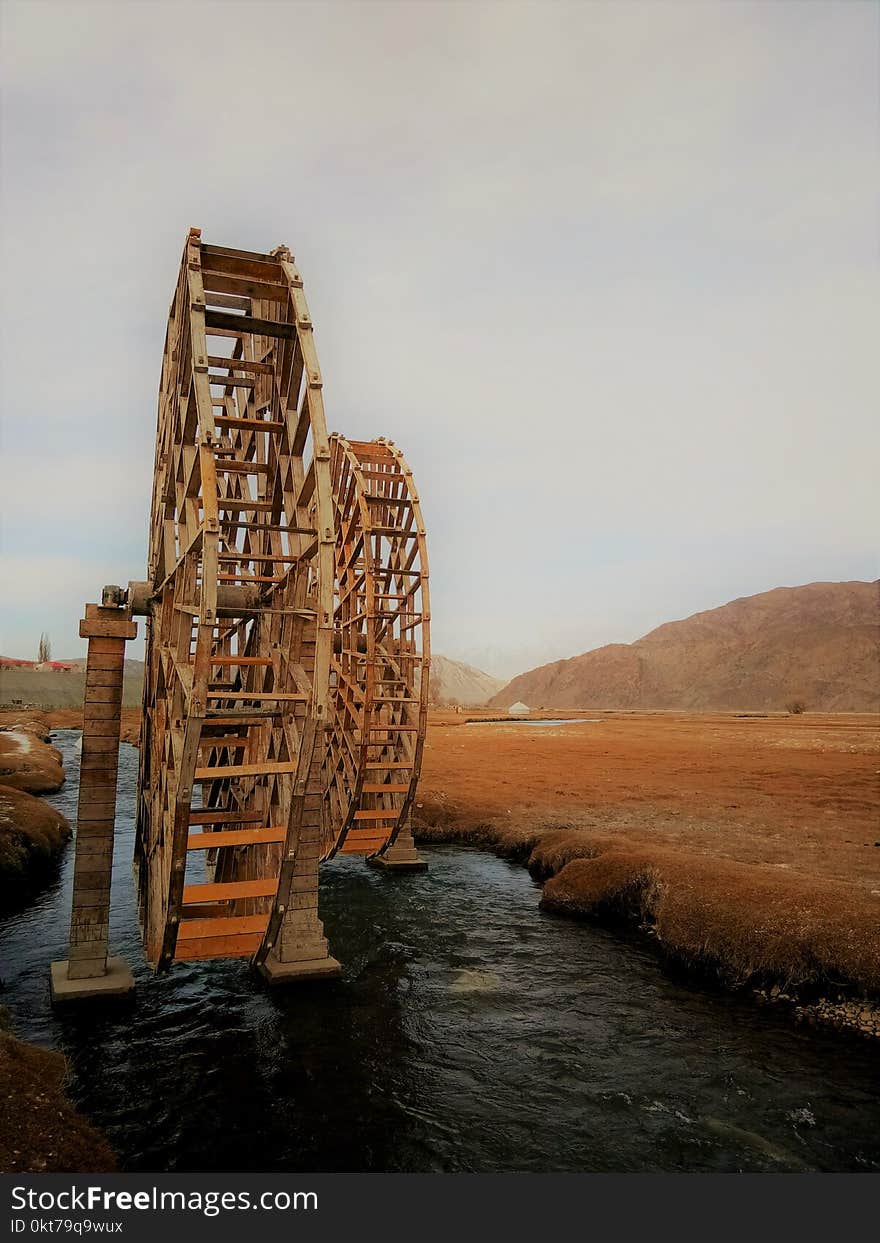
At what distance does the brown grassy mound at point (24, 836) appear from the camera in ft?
51.8

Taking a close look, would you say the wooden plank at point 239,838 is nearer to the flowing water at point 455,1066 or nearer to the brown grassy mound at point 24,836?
the flowing water at point 455,1066

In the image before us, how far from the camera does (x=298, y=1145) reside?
23.1 feet

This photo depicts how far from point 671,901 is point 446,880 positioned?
582 cm

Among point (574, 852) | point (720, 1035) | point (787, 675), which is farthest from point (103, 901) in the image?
point (787, 675)

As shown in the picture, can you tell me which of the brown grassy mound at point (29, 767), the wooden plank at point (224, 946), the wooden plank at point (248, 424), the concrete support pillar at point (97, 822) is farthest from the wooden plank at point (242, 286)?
the brown grassy mound at point (29, 767)

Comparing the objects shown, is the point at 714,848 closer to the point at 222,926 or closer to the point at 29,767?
the point at 222,926

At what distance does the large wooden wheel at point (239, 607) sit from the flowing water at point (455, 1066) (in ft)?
3.90

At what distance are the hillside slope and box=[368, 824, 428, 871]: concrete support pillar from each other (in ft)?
376

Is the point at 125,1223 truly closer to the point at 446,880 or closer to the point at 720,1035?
the point at 720,1035

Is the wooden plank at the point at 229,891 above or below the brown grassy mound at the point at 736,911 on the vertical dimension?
above

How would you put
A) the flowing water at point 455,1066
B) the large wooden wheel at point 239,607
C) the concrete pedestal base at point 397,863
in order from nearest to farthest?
the flowing water at point 455,1066
the large wooden wheel at point 239,607
the concrete pedestal base at point 397,863

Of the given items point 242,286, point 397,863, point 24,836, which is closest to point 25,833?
point 24,836

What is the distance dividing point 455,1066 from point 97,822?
5708 millimetres

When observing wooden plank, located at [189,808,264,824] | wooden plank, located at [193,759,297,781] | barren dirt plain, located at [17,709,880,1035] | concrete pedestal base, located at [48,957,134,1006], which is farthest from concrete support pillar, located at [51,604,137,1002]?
barren dirt plain, located at [17,709,880,1035]
